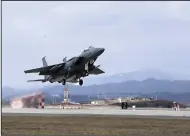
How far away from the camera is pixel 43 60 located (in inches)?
2424

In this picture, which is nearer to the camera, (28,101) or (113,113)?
(113,113)

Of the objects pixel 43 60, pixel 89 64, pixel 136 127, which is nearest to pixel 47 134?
pixel 136 127

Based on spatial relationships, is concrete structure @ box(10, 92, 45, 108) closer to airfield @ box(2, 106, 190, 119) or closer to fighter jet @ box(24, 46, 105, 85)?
fighter jet @ box(24, 46, 105, 85)

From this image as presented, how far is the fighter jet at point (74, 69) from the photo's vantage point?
41.1 metres

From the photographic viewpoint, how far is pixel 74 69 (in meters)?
42.9

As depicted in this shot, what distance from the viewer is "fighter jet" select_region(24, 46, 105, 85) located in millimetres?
41134

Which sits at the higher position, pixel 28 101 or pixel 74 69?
pixel 74 69

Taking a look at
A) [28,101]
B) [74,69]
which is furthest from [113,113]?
[28,101]

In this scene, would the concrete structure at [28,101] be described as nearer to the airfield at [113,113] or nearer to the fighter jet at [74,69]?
the fighter jet at [74,69]

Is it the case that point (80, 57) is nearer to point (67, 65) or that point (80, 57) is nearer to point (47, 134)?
point (67, 65)

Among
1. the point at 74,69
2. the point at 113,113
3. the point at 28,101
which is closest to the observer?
the point at 113,113

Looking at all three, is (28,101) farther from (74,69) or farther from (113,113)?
(113,113)

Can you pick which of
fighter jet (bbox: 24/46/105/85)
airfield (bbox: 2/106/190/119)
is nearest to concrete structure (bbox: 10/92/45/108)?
fighter jet (bbox: 24/46/105/85)

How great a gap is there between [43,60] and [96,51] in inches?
825
